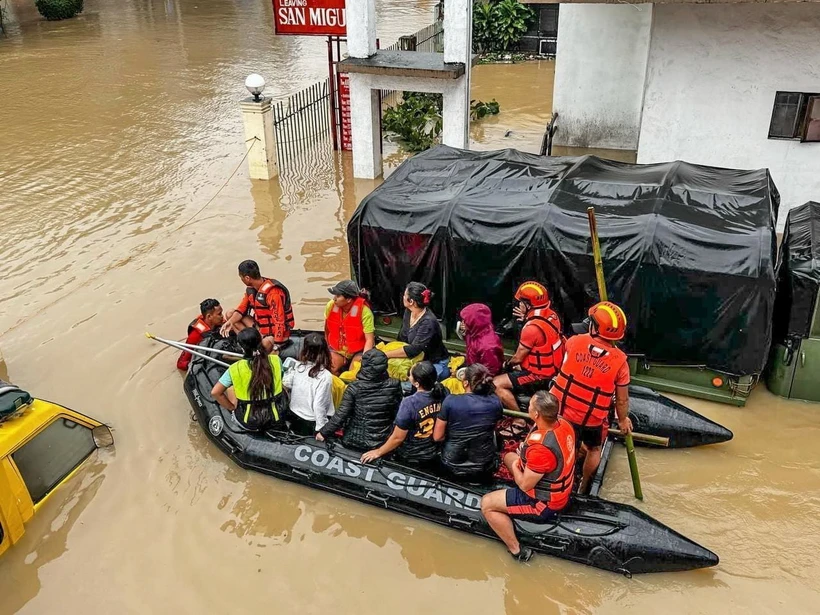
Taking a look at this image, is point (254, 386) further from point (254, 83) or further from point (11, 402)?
point (254, 83)

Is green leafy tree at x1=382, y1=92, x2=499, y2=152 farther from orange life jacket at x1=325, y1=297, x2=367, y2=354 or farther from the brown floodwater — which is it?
orange life jacket at x1=325, y1=297, x2=367, y2=354

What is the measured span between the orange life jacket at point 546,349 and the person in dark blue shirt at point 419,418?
1125mm

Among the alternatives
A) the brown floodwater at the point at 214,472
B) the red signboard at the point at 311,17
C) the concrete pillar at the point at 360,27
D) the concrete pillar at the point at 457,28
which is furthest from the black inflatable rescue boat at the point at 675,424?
the red signboard at the point at 311,17

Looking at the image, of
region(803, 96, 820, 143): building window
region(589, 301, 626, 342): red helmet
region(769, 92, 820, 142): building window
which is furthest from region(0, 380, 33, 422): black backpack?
region(803, 96, 820, 143): building window

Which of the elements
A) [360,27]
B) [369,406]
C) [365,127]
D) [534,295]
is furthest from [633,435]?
[360,27]

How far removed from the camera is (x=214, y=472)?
23.2 ft

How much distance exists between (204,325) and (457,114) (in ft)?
22.8

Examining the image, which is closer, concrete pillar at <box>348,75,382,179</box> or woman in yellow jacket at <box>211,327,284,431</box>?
woman in yellow jacket at <box>211,327,284,431</box>

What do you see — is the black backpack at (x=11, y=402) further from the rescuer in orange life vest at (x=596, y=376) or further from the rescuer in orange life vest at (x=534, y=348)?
the rescuer in orange life vest at (x=596, y=376)

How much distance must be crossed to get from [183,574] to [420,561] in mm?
1969

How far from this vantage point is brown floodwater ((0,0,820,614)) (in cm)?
579

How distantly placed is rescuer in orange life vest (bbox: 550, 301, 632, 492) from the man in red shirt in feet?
14.2

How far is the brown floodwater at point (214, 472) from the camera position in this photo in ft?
19.0

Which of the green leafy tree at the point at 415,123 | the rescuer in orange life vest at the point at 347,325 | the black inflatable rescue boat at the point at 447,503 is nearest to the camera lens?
the black inflatable rescue boat at the point at 447,503
